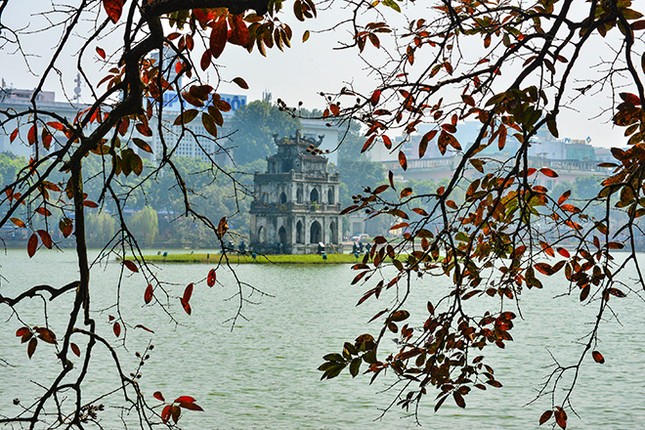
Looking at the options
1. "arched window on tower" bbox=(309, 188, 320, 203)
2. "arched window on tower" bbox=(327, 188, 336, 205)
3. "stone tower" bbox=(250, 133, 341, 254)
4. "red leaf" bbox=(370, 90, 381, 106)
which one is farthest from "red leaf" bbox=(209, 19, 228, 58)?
"arched window on tower" bbox=(327, 188, 336, 205)

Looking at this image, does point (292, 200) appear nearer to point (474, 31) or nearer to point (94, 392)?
point (94, 392)

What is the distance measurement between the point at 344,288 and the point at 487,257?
28.2 meters

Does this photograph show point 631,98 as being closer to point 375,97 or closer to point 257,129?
point 375,97

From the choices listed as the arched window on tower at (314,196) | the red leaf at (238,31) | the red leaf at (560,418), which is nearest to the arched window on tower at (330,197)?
the arched window on tower at (314,196)

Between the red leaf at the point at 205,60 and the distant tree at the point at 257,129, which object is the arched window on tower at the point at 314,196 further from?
the red leaf at the point at 205,60

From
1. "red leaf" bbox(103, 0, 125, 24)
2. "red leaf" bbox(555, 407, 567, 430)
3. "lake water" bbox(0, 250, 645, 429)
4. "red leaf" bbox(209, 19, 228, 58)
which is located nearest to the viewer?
A: "red leaf" bbox(103, 0, 125, 24)

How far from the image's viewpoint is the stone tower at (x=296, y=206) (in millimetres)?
48062

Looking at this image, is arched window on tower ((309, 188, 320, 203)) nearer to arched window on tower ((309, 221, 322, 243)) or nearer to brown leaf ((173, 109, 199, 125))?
arched window on tower ((309, 221, 322, 243))

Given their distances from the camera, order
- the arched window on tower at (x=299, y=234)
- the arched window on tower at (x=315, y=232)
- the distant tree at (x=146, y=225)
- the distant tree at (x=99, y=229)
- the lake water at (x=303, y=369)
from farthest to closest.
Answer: the distant tree at (x=99, y=229) → the distant tree at (x=146, y=225) → the arched window on tower at (x=315, y=232) → the arched window on tower at (x=299, y=234) → the lake water at (x=303, y=369)

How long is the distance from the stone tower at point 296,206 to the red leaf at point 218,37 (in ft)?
144

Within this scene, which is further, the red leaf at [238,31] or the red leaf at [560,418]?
the red leaf at [560,418]

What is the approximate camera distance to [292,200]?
48219mm

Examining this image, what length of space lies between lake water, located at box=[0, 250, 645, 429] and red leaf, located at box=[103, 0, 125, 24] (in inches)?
301

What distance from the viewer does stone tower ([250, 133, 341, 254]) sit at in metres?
48.1
